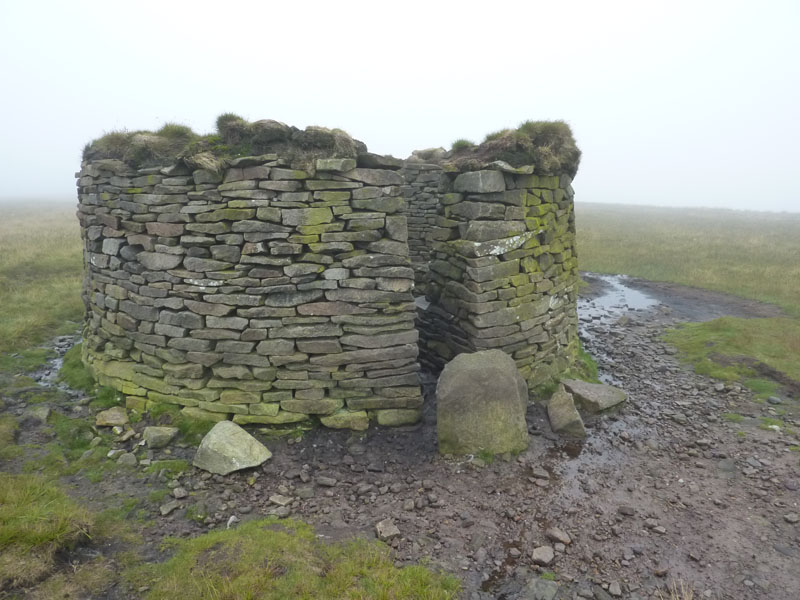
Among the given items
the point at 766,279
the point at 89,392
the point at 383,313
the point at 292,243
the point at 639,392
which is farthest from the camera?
the point at 766,279

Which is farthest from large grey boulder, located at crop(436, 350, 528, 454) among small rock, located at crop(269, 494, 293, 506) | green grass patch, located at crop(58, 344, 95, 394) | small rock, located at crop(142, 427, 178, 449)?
green grass patch, located at crop(58, 344, 95, 394)

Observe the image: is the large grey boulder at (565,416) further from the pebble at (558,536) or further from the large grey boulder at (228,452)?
the large grey boulder at (228,452)

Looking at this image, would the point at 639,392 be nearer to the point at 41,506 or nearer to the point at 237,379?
the point at 237,379

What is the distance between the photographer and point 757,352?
11.8m

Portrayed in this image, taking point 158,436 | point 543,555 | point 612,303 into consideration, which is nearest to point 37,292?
point 158,436

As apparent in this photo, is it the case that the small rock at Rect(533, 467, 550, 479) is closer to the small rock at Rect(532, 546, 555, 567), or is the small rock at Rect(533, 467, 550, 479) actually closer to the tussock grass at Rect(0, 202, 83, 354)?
the small rock at Rect(532, 546, 555, 567)

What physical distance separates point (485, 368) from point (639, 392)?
4.74 meters

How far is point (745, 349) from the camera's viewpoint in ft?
39.5

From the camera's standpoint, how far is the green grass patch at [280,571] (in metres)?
4.43

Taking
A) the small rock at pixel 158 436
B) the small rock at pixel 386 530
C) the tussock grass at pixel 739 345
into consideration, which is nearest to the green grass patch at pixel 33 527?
the small rock at pixel 158 436

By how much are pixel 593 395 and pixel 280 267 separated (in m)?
6.12

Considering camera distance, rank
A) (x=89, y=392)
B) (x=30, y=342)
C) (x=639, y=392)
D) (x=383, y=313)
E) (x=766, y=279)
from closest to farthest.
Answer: (x=383, y=313)
(x=89, y=392)
(x=639, y=392)
(x=30, y=342)
(x=766, y=279)

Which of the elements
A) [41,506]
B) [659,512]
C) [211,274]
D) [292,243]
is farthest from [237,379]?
[659,512]

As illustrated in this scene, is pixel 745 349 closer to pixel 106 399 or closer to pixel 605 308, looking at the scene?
pixel 605 308
